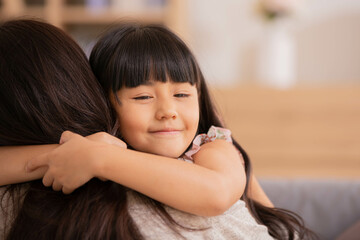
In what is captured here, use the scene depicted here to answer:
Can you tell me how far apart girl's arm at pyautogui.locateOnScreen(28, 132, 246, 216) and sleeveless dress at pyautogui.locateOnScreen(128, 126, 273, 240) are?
2.0 inches

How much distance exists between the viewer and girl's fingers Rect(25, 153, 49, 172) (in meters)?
0.80

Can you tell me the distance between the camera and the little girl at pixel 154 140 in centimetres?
76

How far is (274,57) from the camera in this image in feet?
10.00

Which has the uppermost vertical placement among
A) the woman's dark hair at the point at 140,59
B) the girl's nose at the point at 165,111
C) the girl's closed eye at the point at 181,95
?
the woman's dark hair at the point at 140,59

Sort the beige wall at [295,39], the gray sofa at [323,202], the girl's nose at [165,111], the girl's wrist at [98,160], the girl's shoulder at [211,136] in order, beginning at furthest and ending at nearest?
the beige wall at [295,39]
the gray sofa at [323,202]
the girl's shoulder at [211,136]
the girl's nose at [165,111]
the girl's wrist at [98,160]

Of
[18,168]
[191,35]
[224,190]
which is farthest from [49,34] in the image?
[191,35]

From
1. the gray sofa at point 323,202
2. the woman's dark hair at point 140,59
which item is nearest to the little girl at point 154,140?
the woman's dark hair at point 140,59

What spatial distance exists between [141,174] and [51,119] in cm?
21

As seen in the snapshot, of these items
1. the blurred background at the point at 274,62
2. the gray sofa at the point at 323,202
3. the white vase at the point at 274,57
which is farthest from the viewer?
the white vase at the point at 274,57

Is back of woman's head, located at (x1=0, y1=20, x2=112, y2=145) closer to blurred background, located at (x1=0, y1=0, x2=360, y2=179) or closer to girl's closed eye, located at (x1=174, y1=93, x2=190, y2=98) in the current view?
girl's closed eye, located at (x1=174, y1=93, x2=190, y2=98)

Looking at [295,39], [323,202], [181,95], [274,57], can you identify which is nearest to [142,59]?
[181,95]

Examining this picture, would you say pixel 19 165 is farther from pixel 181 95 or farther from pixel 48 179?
pixel 181 95

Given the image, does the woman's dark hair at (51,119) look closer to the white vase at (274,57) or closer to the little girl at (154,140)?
the little girl at (154,140)

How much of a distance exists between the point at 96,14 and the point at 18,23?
7.78 ft
